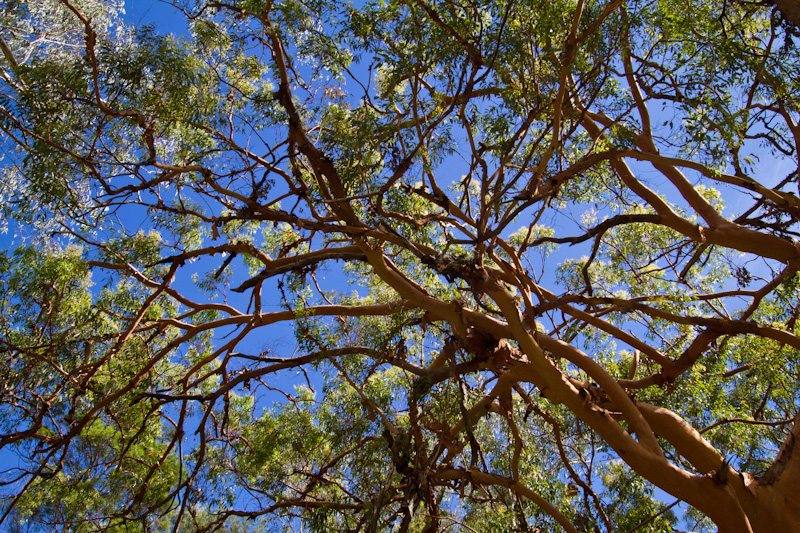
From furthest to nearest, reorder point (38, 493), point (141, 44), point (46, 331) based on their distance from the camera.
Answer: point (38, 493) → point (46, 331) → point (141, 44)

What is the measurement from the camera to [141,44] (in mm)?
4473

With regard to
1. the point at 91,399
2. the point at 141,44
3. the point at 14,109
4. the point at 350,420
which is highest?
the point at 141,44

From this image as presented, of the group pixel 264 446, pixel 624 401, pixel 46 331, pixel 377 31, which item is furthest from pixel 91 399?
pixel 624 401

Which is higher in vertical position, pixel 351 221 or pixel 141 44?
pixel 141 44

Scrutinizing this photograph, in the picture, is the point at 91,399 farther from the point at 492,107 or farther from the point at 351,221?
the point at 492,107

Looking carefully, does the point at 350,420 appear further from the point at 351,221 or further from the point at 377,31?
the point at 377,31

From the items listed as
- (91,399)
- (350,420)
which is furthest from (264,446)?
(91,399)

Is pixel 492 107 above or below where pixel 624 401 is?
above

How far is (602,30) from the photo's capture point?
4512 millimetres

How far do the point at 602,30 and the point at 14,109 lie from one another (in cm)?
488

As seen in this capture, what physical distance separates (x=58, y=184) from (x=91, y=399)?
12.7ft

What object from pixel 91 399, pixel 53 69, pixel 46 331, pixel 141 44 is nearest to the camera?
pixel 53 69

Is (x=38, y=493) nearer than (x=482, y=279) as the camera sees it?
No

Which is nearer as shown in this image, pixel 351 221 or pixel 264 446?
pixel 351 221
